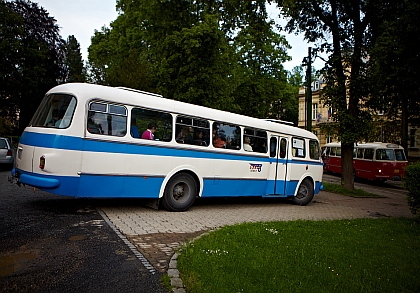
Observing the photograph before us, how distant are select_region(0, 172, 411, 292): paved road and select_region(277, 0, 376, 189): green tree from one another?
5.87 metres

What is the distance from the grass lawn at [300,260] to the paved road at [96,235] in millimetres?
590

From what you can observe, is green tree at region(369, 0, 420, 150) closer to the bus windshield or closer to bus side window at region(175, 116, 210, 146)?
bus side window at region(175, 116, 210, 146)

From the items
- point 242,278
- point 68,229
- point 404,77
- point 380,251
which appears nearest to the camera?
point 242,278

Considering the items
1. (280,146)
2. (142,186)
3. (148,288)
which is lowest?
(148,288)

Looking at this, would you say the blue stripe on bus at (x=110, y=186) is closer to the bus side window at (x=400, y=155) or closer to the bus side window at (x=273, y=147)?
the bus side window at (x=273, y=147)

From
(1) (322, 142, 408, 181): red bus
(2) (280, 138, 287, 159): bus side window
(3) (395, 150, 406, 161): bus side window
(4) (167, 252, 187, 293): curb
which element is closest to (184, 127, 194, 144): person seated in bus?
(2) (280, 138, 287, 159): bus side window

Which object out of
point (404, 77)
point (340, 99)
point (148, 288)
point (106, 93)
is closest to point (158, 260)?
point (148, 288)

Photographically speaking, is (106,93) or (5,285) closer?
(5,285)

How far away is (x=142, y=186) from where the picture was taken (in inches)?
356

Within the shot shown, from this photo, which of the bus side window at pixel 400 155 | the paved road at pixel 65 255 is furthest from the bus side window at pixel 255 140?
the bus side window at pixel 400 155

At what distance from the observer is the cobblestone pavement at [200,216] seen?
6.51 metres

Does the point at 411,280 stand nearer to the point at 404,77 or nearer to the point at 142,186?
the point at 142,186

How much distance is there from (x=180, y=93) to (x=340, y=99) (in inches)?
297

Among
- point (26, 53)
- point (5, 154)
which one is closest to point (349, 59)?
point (5, 154)
